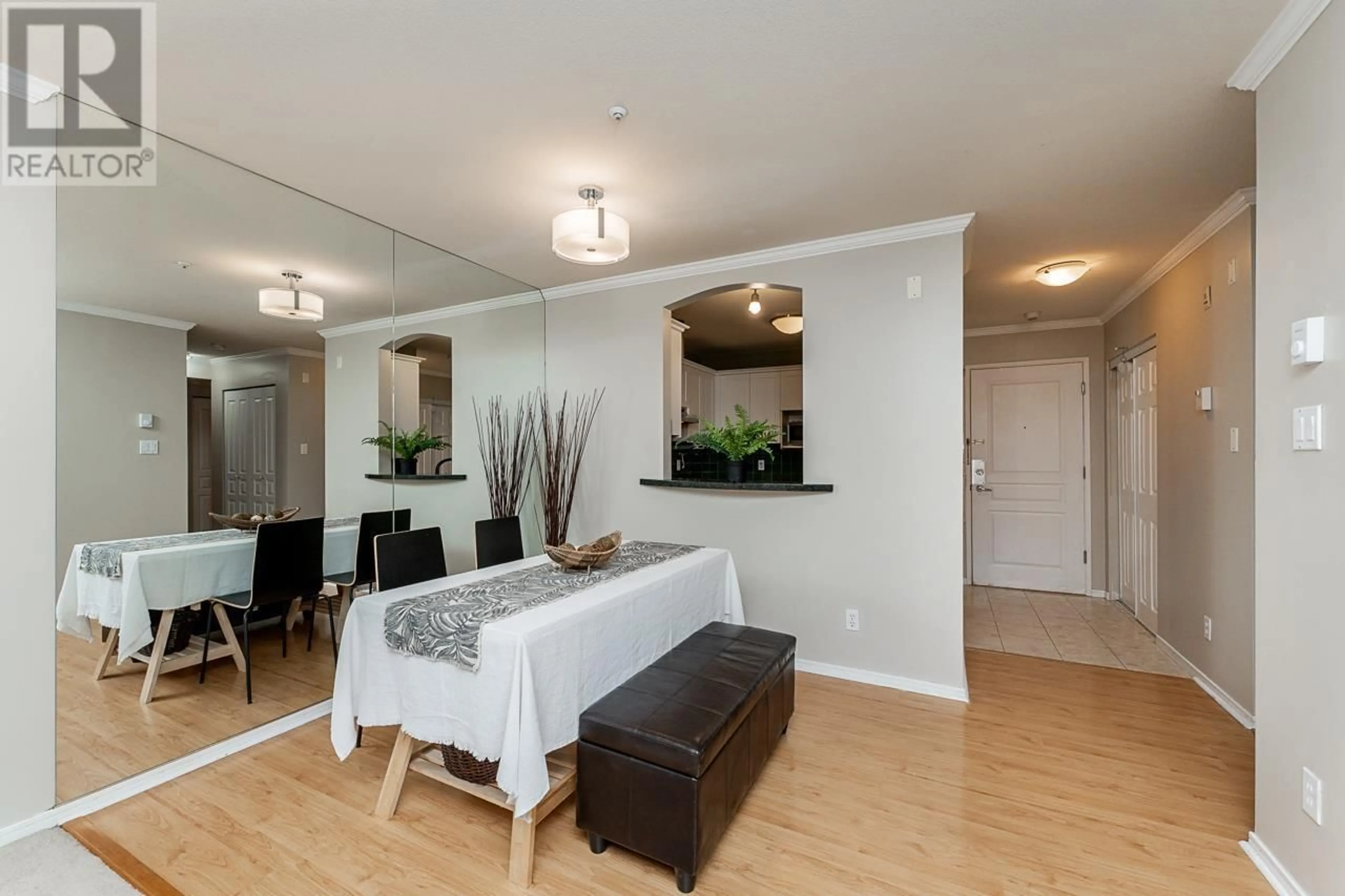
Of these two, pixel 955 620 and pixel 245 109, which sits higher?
pixel 245 109

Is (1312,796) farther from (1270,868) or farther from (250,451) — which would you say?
(250,451)

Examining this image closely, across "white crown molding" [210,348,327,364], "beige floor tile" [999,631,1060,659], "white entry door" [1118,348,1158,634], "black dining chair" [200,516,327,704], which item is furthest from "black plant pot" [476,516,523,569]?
"white entry door" [1118,348,1158,634]

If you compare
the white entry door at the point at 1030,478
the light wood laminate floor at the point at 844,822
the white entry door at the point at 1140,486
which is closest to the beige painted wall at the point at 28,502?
the light wood laminate floor at the point at 844,822

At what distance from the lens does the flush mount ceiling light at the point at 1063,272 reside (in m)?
3.51

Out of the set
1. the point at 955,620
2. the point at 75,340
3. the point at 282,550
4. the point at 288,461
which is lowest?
the point at 955,620

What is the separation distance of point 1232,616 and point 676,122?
11.4 feet

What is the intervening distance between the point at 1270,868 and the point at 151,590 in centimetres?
391

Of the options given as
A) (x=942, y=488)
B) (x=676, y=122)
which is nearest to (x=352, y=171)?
(x=676, y=122)

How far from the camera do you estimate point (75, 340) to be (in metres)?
2.03

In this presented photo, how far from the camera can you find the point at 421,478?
10.9ft

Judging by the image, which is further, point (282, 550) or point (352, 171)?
point (282, 550)

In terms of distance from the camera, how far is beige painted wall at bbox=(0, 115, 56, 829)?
1.83m

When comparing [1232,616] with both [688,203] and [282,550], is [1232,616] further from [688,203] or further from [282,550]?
[282,550]

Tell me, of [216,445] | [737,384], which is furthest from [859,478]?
[737,384]
